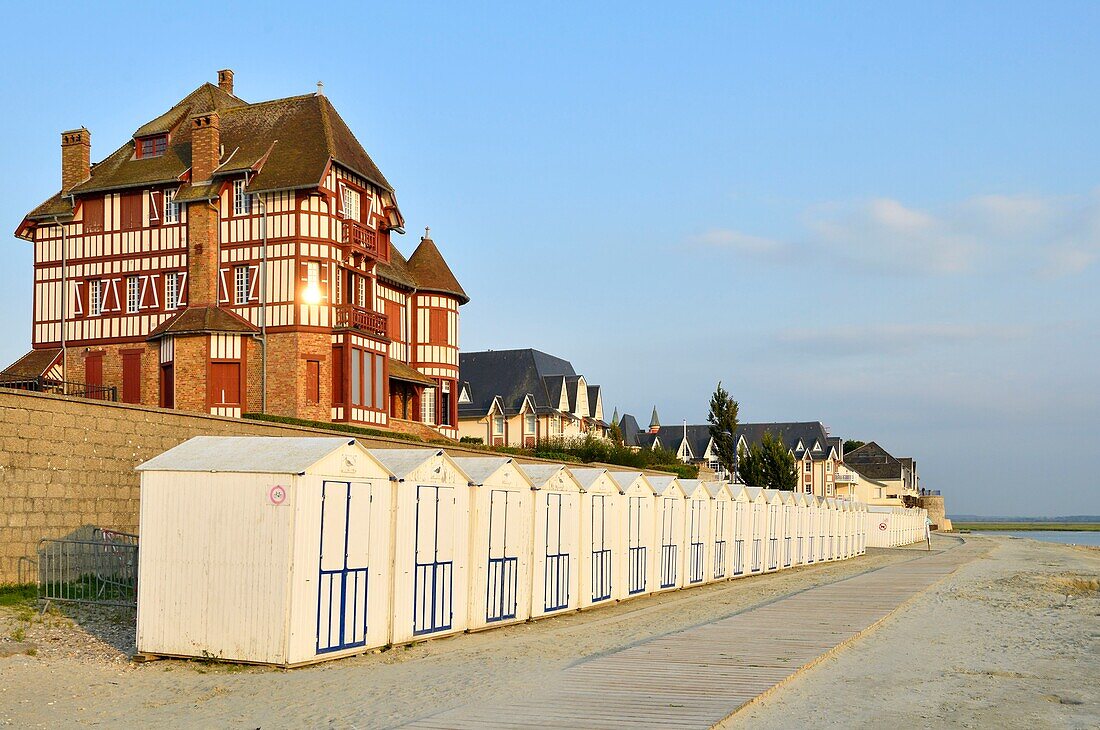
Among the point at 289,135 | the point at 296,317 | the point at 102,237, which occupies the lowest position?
the point at 296,317

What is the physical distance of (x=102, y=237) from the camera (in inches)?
1543

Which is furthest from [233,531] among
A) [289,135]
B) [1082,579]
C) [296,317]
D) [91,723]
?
[1082,579]

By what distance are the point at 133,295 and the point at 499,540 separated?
25.4 m

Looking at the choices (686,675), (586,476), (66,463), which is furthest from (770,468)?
(686,675)

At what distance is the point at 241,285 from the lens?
122ft

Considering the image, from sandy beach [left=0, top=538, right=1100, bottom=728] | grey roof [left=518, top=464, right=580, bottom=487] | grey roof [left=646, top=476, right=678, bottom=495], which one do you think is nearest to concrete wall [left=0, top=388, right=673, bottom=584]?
sandy beach [left=0, top=538, right=1100, bottom=728]

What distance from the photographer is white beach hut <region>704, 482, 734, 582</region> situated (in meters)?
29.3

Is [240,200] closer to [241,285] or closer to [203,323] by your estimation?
[241,285]

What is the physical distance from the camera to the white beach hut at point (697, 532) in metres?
27.3

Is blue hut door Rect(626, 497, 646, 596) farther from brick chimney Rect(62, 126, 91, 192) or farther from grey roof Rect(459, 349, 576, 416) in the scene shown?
grey roof Rect(459, 349, 576, 416)

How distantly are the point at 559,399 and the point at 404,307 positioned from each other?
27362 mm

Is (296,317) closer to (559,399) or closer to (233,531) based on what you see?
(233,531)

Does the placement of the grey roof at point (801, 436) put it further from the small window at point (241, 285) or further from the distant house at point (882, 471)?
the small window at point (241, 285)

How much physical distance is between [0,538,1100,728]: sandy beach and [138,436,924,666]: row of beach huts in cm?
42
